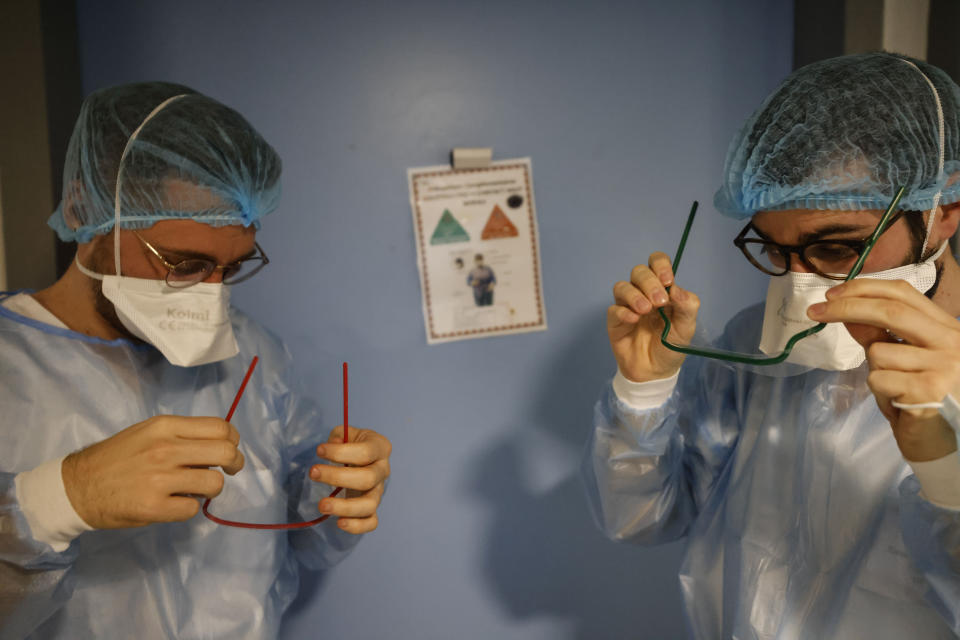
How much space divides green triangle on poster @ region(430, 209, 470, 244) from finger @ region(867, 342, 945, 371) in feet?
3.07

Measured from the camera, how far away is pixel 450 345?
151cm

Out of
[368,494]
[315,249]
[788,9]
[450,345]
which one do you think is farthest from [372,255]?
[788,9]

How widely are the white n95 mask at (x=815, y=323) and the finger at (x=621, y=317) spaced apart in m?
0.23

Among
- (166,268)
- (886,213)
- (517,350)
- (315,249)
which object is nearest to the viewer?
(886,213)

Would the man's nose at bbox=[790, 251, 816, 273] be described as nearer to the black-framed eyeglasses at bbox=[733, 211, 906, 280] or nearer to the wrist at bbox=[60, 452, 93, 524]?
the black-framed eyeglasses at bbox=[733, 211, 906, 280]

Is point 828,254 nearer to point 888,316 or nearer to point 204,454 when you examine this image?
point 888,316

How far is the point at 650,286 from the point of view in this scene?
1.01 meters

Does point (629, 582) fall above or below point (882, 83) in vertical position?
below

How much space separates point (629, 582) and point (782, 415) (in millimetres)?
782

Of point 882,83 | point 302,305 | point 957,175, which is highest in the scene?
point 882,83

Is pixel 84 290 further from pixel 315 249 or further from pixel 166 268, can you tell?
pixel 315 249

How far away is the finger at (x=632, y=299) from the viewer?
3.28 feet

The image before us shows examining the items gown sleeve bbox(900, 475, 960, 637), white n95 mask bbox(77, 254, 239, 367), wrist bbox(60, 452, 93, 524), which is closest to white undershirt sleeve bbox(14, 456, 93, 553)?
wrist bbox(60, 452, 93, 524)

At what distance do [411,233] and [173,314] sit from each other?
0.60m
